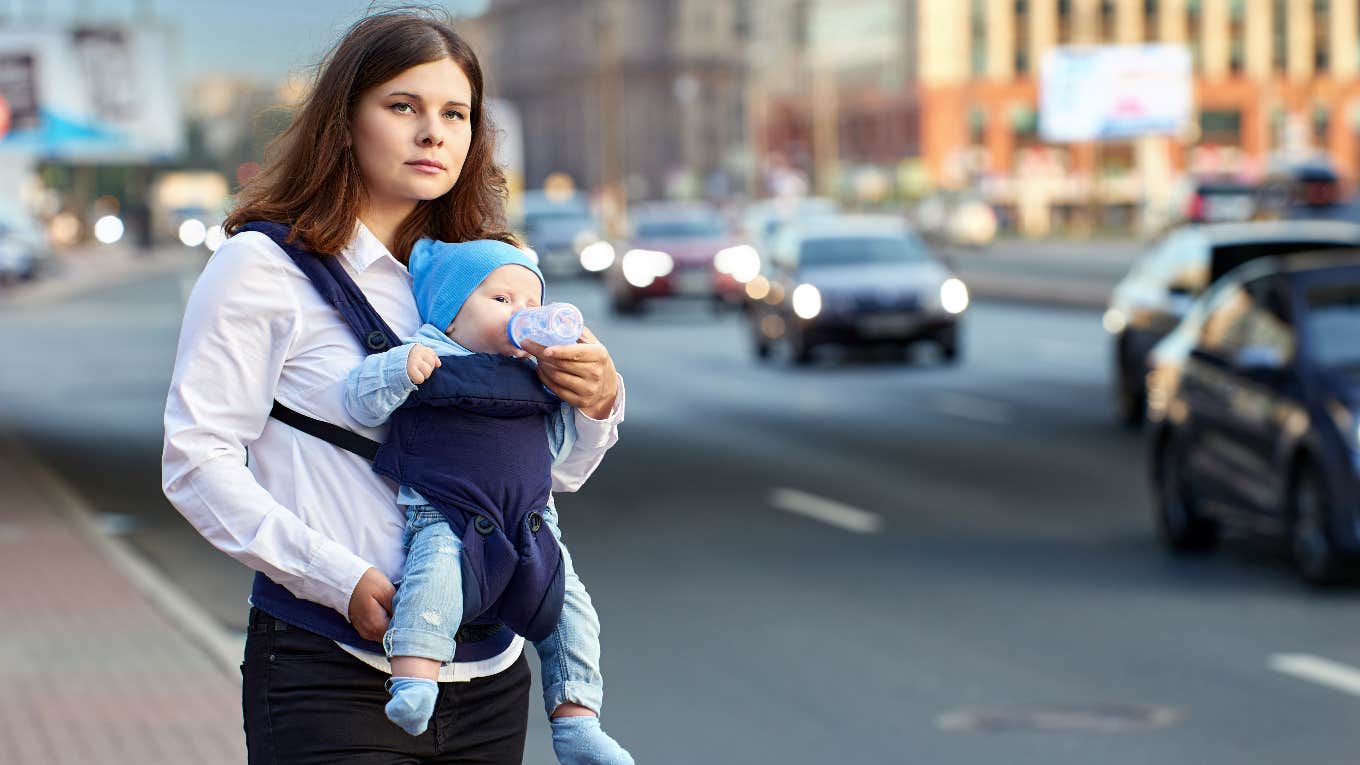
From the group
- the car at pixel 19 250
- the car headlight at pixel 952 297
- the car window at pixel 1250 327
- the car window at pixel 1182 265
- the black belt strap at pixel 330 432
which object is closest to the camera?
the black belt strap at pixel 330 432

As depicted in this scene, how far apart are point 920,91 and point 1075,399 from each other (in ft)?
356

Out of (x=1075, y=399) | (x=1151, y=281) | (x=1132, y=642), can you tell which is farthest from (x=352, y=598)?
(x=1075, y=399)

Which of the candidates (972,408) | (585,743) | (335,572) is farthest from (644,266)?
(335,572)

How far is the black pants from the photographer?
3.59 m

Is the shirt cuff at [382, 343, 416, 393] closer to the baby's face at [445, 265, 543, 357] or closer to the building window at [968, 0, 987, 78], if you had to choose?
the baby's face at [445, 265, 543, 357]

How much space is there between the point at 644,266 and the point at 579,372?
37.0m

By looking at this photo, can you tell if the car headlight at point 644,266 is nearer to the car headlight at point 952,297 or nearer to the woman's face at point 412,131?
the car headlight at point 952,297

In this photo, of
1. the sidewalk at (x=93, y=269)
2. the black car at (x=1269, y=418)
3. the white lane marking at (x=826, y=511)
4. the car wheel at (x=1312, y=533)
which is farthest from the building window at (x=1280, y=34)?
the car wheel at (x=1312, y=533)

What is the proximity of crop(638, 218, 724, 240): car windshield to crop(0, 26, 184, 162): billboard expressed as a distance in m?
34.6

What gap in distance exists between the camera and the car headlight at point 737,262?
40906 millimetres

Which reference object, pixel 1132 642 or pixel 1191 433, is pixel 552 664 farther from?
pixel 1191 433

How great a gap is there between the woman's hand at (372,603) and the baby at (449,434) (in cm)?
2

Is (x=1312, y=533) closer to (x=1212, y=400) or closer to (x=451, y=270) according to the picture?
(x=1212, y=400)

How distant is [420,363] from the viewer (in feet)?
11.4
